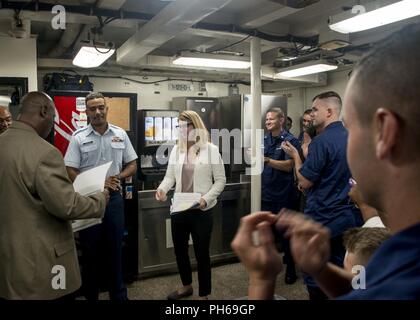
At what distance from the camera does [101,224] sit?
9.04 feet

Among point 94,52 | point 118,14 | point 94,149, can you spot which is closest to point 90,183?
point 94,149

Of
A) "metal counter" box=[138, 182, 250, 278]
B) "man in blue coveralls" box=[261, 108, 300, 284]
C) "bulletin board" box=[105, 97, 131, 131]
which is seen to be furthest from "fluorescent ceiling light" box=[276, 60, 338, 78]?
"bulletin board" box=[105, 97, 131, 131]

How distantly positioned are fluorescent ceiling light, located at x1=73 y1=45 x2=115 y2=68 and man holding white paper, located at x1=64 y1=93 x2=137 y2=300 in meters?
0.96

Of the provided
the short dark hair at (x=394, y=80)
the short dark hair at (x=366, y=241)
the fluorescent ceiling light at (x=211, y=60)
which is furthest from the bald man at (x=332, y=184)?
the fluorescent ceiling light at (x=211, y=60)

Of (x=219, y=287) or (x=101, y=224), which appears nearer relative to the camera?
(x=101, y=224)

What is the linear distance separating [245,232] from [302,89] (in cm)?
A: 718

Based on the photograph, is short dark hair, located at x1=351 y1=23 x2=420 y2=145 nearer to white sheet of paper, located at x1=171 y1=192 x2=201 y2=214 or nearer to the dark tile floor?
white sheet of paper, located at x1=171 y1=192 x2=201 y2=214

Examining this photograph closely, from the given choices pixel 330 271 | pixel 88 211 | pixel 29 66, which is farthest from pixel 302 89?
pixel 330 271

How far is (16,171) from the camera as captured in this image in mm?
1704

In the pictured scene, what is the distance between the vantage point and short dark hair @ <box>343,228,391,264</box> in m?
1.31

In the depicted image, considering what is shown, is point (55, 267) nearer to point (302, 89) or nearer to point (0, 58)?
point (0, 58)

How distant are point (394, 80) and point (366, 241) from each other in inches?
37.3

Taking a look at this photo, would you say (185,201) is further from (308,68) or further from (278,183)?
(308,68)

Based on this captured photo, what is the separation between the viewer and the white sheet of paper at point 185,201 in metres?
2.75
